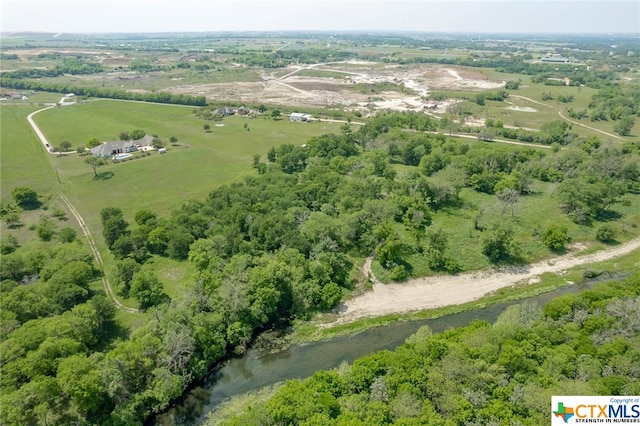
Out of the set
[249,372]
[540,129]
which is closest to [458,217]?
[249,372]

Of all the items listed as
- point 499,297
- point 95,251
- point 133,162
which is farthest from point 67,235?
point 499,297

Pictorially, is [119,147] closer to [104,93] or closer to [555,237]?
[104,93]

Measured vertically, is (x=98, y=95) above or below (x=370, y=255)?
above

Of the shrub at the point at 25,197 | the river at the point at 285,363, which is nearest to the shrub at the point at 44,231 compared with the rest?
the shrub at the point at 25,197

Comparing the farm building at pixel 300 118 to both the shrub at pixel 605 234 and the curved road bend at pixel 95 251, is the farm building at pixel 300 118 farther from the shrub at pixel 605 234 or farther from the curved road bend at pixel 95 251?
the shrub at pixel 605 234

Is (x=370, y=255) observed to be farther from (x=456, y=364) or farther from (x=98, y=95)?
(x=98, y=95)
